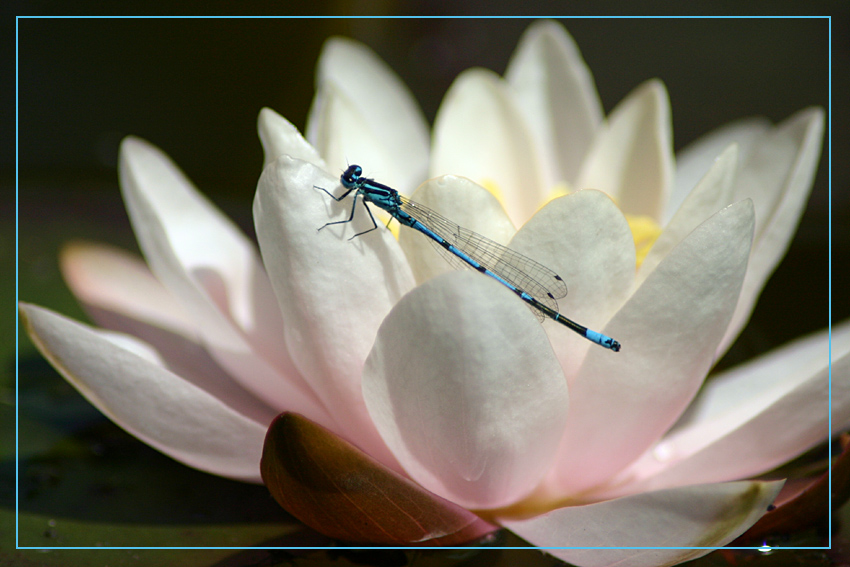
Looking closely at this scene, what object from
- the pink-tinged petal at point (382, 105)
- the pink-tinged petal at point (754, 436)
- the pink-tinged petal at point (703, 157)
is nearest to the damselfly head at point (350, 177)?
the pink-tinged petal at point (382, 105)

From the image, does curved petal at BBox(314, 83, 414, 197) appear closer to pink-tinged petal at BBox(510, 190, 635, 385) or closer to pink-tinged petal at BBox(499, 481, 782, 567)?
pink-tinged petal at BBox(510, 190, 635, 385)

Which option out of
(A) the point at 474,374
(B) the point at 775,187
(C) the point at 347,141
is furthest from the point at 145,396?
(B) the point at 775,187

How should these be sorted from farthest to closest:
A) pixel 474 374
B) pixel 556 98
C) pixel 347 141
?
pixel 556 98 → pixel 347 141 → pixel 474 374

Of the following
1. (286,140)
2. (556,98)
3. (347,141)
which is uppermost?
(556,98)

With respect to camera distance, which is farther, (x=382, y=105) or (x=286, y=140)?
(x=382, y=105)

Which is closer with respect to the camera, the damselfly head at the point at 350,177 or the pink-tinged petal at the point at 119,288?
the damselfly head at the point at 350,177

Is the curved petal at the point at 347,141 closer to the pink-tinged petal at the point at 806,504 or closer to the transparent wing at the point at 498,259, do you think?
the transparent wing at the point at 498,259

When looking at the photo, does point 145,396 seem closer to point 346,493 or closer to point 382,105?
point 346,493
